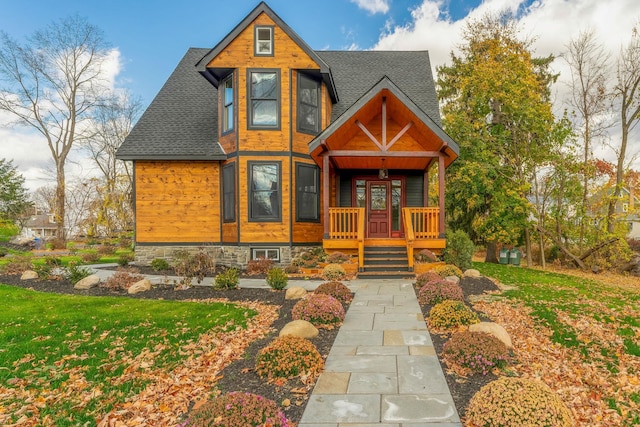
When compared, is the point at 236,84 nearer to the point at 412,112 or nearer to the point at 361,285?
the point at 412,112

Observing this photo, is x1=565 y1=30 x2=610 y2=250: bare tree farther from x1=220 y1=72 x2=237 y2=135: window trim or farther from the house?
x1=220 y1=72 x2=237 y2=135: window trim

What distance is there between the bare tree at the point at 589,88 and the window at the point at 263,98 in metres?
14.2

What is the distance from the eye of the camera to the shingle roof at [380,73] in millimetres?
15148

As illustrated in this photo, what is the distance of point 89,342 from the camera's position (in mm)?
5547

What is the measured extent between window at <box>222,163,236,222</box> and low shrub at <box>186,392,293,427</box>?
32.1 ft

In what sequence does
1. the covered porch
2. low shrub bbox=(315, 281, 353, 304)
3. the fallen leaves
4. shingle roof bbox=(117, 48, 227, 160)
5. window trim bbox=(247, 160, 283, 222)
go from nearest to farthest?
the fallen leaves, low shrub bbox=(315, 281, 353, 304), the covered porch, window trim bbox=(247, 160, 283, 222), shingle roof bbox=(117, 48, 227, 160)

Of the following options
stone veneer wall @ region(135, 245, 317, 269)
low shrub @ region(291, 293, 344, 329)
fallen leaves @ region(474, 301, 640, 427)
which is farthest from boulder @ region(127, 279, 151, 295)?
fallen leaves @ region(474, 301, 640, 427)

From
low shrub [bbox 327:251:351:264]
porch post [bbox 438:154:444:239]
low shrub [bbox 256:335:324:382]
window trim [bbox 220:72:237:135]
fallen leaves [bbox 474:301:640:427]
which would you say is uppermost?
window trim [bbox 220:72:237:135]

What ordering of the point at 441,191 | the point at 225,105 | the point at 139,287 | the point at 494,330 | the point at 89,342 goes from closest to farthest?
the point at 494,330, the point at 89,342, the point at 139,287, the point at 441,191, the point at 225,105

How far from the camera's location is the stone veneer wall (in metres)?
12.3

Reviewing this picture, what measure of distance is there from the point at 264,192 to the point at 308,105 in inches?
129

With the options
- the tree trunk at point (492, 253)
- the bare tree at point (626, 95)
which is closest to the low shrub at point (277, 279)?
the tree trunk at point (492, 253)

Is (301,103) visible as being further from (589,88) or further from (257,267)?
(589,88)

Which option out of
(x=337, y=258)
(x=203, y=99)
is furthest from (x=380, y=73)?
(x=337, y=258)
